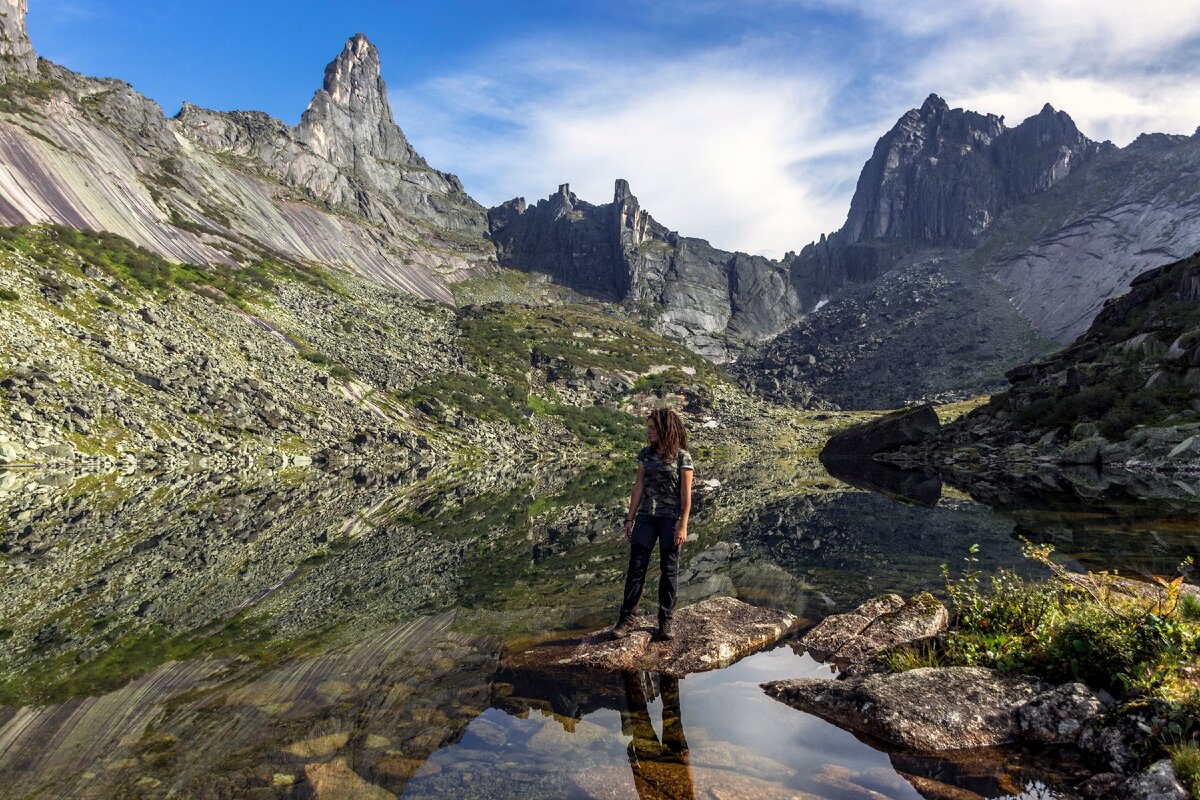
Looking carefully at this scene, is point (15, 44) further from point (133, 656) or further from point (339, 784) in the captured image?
point (339, 784)

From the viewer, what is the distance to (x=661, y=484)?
396 inches

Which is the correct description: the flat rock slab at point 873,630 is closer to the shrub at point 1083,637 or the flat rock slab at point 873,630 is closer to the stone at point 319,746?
the shrub at point 1083,637

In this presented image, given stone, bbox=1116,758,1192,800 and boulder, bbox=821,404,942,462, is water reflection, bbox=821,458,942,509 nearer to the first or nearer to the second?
boulder, bbox=821,404,942,462

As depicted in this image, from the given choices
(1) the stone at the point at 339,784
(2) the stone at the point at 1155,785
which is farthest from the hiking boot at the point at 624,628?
(2) the stone at the point at 1155,785

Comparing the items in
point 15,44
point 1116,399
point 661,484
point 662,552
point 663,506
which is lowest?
point 662,552

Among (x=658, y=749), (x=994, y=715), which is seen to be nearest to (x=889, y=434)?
(x=994, y=715)

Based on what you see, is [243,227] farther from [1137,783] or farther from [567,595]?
[1137,783]

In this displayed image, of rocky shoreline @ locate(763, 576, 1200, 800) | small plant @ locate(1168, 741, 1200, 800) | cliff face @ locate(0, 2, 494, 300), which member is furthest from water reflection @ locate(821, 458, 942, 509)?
cliff face @ locate(0, 2, 494, 300)

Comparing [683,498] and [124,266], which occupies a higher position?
[124,266]

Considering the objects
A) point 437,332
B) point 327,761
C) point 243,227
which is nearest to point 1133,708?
point 327,761

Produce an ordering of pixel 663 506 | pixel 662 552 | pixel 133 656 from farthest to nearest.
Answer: pixel 133 656 → pixel 662 552 → pixel 663 506

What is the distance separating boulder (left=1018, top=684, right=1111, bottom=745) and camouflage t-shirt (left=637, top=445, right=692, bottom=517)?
5.05m

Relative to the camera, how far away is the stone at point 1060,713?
252 inches

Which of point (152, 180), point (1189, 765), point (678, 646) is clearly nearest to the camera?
point (1189, 765)
